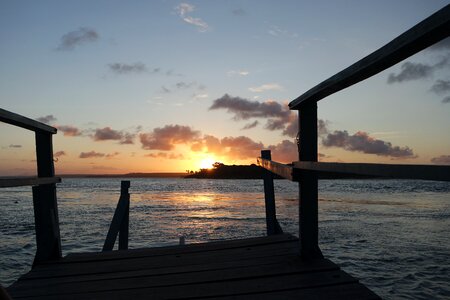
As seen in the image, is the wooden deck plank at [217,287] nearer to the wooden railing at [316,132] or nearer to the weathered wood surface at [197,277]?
the weathered wood surface at [197,277]

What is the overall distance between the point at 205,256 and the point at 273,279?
1163 mm

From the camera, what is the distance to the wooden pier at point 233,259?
7.75ft

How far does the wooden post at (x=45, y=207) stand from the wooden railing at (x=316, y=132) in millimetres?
2419

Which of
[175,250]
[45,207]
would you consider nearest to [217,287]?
[175,250]

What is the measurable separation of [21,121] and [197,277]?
204 cm

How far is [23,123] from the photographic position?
11.4ft

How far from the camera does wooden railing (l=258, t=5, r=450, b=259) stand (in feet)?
4.96

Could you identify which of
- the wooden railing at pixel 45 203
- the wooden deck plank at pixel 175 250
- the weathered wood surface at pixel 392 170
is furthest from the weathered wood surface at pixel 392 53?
the wooden railing at pixel 45 203

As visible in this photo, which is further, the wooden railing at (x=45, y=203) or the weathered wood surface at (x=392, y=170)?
the wooden railing at (x=45, y=203)

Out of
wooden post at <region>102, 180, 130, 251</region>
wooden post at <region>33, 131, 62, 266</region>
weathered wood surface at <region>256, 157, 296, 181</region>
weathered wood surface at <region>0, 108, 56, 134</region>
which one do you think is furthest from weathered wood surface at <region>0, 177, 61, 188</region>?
wooden post at <region>102, 180, 130, 251</region>

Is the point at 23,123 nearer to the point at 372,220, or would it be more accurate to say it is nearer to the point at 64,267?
the point at 64,267

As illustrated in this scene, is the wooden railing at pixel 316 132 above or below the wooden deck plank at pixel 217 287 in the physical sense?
above

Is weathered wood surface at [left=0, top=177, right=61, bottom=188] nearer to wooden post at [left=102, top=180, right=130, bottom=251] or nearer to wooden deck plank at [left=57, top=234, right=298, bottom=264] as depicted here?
wooden deck plank at [left=57, top=234, right=298, bottom=264]

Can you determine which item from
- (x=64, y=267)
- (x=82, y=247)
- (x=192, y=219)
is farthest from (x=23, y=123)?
(x=192, y=219)
